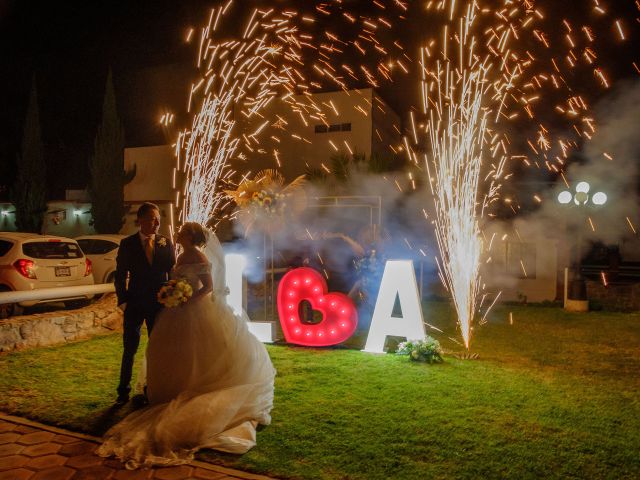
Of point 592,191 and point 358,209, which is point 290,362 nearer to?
point 592,191

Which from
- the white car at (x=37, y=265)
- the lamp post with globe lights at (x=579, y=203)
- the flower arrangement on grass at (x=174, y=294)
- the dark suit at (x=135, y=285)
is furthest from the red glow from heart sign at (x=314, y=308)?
the lamp post with globe lights at (x=579, y=203)

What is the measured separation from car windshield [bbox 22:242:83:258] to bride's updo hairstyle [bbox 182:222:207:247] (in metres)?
6.83

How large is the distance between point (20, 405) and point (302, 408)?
3038mm

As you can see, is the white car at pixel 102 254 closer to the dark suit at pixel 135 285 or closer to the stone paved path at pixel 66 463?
the dark suit at pixel 135 285

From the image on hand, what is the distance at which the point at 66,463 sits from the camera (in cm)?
425

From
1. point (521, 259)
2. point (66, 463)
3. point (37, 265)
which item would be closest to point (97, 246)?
point (37, 265)

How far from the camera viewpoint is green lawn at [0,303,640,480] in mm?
4262

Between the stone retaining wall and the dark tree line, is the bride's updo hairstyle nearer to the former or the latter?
the stone retaining wall

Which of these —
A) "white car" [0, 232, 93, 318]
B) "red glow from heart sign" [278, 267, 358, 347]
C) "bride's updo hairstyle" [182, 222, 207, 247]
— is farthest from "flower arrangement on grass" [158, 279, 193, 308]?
"white car" [0, 232, 93, 318]

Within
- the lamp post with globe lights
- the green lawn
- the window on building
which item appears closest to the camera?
the green lawn

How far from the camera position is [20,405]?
560 centimetres

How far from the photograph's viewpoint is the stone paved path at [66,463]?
158 inches

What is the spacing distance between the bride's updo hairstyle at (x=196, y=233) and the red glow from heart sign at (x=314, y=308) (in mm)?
3069

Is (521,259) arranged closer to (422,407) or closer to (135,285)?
(422,407)
